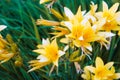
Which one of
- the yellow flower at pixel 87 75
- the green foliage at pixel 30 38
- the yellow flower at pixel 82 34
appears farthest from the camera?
the green foliage at pixel 30 38

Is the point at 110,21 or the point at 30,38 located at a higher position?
the point at 110,21

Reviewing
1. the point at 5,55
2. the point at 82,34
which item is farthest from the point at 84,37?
the point at 5,55

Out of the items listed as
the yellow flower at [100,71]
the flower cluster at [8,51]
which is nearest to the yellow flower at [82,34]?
the yellow flower at [100,71]

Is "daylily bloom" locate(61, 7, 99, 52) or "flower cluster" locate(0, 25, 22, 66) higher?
"daylily bloom" locate(61, 7, 99, 52)

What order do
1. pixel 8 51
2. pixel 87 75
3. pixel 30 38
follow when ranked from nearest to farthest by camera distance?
1. pixel 87 75
2. pixel 8 51
3. pixel 30 38

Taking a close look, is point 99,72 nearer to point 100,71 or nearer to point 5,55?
point 100,71

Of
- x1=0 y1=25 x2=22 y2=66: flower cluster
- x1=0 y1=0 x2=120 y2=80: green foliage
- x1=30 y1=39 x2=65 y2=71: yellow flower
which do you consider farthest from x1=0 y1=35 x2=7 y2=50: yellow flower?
x1=30 y1=39 x2=65 y2=71: yellow flower

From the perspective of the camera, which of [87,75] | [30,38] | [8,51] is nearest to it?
[87,75]

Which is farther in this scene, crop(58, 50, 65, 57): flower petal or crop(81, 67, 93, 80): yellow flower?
Answer: crop(81, 67, 93, 80): yellow flower

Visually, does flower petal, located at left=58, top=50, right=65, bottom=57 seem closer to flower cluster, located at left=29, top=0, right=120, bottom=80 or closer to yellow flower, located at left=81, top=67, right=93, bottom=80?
flower cluster, located at left=29, top=0, right=120, bottom=80

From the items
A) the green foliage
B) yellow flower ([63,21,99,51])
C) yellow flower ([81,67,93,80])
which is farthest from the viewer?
the green foliage

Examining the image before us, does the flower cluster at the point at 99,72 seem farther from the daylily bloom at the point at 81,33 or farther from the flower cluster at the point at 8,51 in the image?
the flower cluster at the point at 8,51
